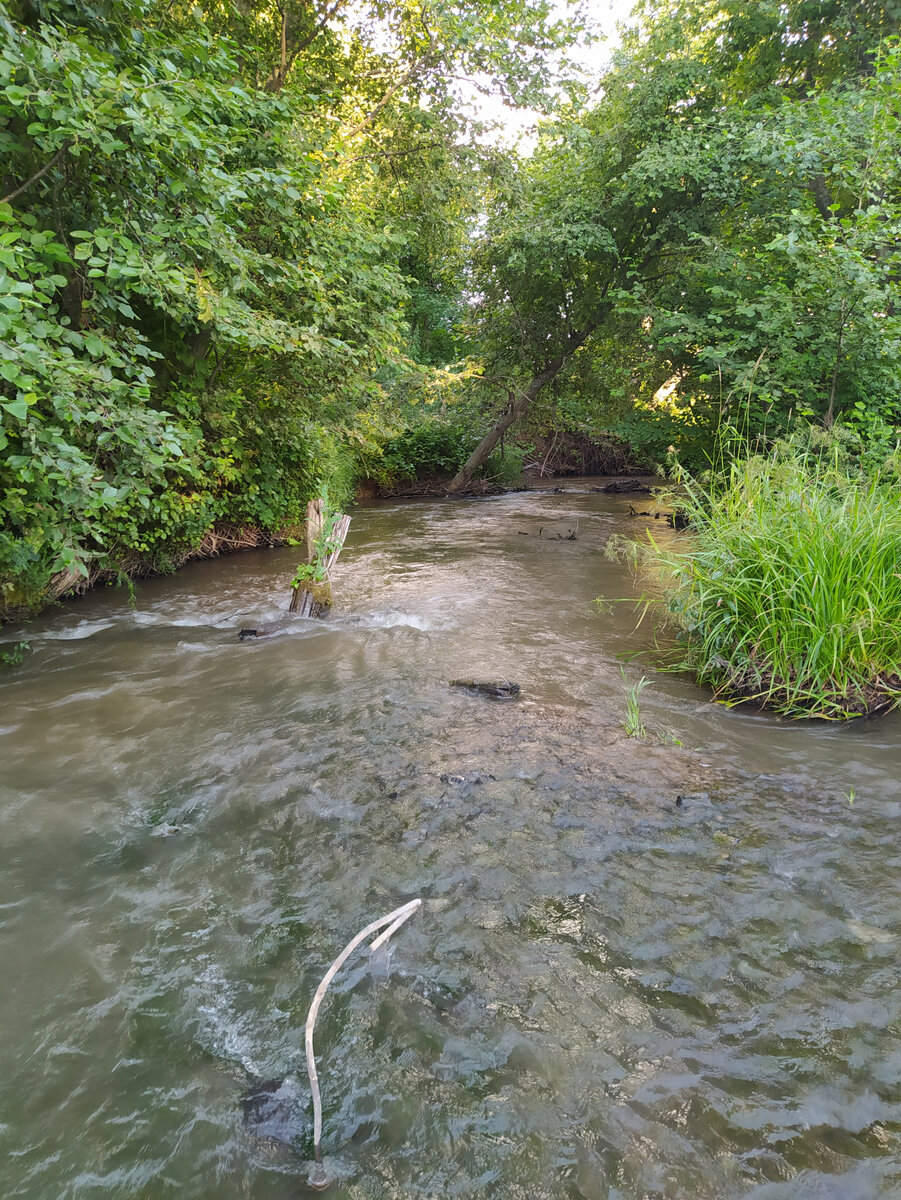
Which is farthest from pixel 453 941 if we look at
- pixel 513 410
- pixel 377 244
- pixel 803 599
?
pixel 513 410

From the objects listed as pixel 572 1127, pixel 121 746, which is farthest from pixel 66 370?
pixel 572 1127

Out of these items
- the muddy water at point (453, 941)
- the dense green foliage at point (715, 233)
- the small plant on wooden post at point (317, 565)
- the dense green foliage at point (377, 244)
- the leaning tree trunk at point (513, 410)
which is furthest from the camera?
the leaning tree trunk at point (513, 410)

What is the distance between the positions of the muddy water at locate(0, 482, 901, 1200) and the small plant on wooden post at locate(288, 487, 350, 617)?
2234 millimetres

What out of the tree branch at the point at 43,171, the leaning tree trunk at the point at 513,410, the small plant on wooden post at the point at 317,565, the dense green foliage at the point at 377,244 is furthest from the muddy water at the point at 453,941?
the leaning tree trunk at the point at 513,410

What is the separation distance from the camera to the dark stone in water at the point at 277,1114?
1858 millimetres

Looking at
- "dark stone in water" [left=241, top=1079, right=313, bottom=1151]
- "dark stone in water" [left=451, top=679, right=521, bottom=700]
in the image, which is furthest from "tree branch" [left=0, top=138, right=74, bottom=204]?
"dark stone in water" [left=241, top=1079, right=313, bottom=1151]

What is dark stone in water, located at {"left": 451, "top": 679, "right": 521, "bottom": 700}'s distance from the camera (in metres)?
4.91

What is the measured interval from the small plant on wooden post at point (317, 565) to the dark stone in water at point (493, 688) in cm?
Result: 277

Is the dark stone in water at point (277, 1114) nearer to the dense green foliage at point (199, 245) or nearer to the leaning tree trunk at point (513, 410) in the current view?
the dense green foliage at point (199, 245)

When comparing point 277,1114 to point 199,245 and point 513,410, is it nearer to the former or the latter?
point 199,245

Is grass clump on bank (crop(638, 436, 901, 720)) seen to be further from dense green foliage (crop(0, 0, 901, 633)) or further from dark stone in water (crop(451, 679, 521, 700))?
dark stone in water (crop(451, 679, 521, 700))

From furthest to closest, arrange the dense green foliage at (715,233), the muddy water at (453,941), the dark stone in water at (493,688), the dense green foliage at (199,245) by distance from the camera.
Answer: the dense green foliage at (715,233) < the dark stone in water at (493,688) < the dense green foliage at (199,245) < the muddy water at (453,941)

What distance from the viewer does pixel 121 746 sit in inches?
164

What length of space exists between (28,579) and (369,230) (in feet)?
21.8
